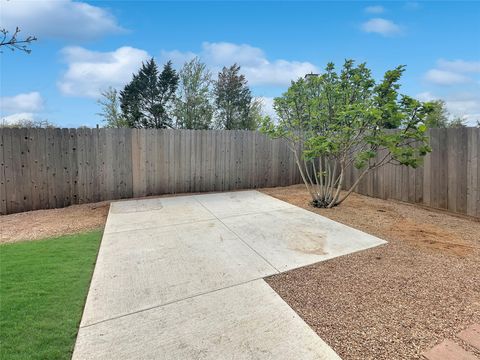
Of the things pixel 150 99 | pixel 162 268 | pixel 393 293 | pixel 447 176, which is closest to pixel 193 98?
pixel 150 99

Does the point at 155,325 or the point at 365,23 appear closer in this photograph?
the point at 155,325

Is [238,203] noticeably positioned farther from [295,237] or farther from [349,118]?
[349,118]

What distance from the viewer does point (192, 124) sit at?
1396 centimetres

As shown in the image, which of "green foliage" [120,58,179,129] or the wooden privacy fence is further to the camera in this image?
"green foliage" [120,58,179,129]

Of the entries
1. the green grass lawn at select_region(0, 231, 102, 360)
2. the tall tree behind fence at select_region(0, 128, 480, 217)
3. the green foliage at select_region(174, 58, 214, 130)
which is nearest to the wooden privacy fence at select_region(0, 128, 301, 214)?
the tall tree behind fence at select_region(0, 128, 480, 217)

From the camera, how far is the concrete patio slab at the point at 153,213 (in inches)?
167

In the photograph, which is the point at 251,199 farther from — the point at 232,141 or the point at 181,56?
the point at 181,56

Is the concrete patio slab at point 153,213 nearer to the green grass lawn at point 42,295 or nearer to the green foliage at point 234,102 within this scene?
the green grass lawn at point 42,295

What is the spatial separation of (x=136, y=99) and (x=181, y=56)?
3.43 meters

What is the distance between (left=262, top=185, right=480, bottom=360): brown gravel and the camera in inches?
66.8

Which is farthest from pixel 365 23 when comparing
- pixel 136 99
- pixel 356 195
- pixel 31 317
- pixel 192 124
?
pixel 136 99

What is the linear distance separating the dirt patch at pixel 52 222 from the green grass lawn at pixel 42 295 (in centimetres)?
54

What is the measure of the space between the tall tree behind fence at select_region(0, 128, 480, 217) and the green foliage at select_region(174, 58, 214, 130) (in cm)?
725

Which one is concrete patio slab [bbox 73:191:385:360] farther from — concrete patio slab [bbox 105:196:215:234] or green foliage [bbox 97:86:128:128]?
green foliage [bbox 97:86:128:128]
